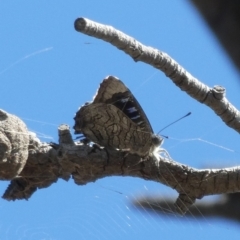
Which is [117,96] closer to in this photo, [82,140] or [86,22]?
[82,140]

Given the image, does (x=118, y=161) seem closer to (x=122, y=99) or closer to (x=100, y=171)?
(x=100, y=171)

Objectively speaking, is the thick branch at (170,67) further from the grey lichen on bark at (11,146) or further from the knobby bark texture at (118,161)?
the grey lichen on bark at (11,146)

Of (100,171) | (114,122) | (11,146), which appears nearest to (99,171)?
(100,171)

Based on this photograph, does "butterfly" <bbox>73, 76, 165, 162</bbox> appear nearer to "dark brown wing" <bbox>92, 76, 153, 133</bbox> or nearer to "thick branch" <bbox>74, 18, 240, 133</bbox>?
"dark brown wing" <bbox>92, 76, 153, 133</bbox>

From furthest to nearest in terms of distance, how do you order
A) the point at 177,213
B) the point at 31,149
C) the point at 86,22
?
the point at 177,213 < the point at 31,149 < the point at 86,22

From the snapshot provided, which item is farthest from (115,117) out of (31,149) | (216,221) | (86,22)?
(86,22)

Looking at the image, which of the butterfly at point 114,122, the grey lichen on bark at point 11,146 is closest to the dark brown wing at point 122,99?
the butterfly at point 114,122
